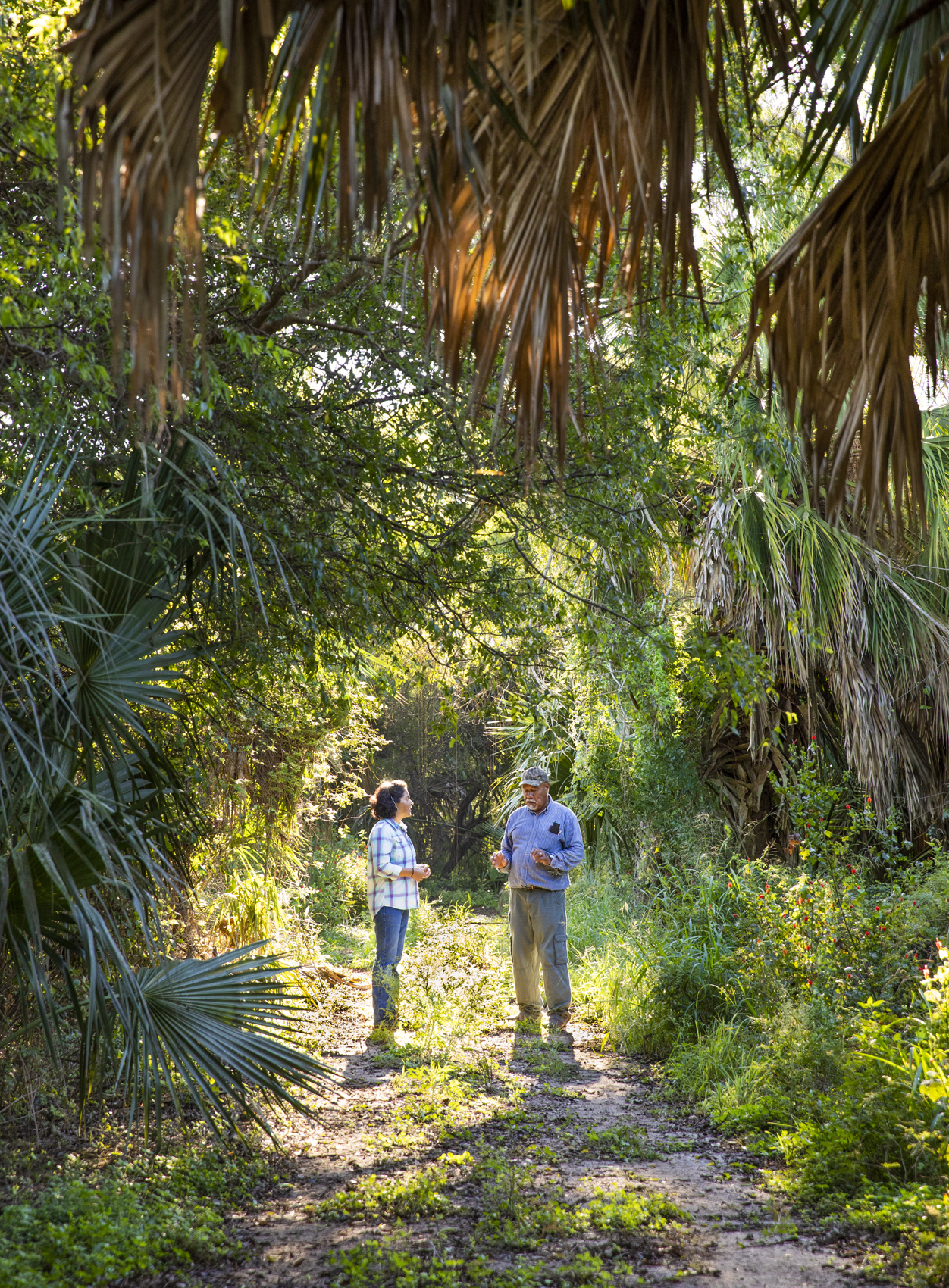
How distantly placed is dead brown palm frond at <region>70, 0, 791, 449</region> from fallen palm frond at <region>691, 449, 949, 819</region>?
240 inches

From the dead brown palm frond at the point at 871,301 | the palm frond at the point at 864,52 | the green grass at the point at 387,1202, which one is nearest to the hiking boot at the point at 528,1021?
the green grass at the point at 387,1202

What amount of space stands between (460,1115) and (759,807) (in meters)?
5.56

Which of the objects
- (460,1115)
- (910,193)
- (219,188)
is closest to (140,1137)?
(460,1115)

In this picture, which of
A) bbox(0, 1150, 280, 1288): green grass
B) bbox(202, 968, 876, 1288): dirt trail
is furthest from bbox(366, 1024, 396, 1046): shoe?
bbox(0, 1150, 280, 1288): green grass

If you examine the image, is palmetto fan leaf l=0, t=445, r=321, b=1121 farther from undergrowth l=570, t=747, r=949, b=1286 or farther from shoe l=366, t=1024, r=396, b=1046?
shoe l=366, t=1024, r=396, b=1046

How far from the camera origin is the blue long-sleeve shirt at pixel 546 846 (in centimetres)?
745

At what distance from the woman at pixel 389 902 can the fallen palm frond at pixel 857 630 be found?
3.40 meters

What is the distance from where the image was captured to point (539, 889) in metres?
7.46

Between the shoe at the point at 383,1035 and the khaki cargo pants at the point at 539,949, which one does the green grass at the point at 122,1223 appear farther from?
the khaki cargo pants at the point at 539,949

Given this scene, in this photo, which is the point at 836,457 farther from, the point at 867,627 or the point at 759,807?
the point at 759,807

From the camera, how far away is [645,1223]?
3787 mm

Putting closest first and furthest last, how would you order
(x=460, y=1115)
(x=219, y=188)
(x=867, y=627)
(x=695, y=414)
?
1. (x=219, y=188)
2. (x=460, y=1115)
3. (x=695, y=414)
4. (x=867, y=627)

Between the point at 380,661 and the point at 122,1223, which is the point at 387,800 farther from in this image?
the point at 122,1223

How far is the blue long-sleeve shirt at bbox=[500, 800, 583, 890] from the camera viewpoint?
745 centimetres
